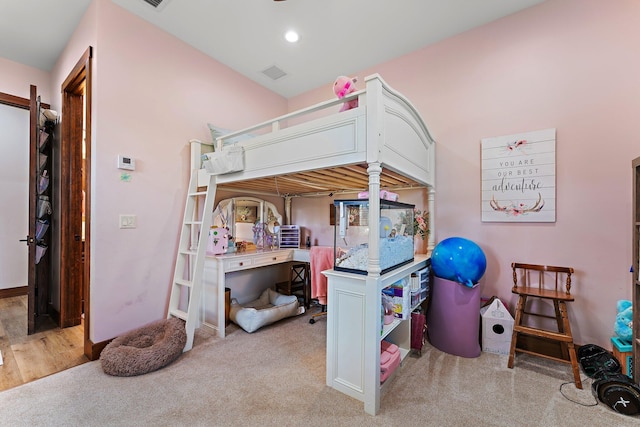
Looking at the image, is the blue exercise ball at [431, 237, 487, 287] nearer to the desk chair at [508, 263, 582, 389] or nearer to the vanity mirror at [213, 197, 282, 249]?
the desk chair at [508, 263, 582, 389]

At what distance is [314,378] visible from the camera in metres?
2.01

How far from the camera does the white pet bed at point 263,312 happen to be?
280 centimetres

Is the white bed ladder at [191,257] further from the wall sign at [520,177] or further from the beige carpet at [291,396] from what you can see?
the wall sign at [520,177]

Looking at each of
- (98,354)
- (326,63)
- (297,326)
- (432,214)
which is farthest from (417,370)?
(326,63)

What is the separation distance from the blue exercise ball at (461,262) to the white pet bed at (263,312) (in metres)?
1.70

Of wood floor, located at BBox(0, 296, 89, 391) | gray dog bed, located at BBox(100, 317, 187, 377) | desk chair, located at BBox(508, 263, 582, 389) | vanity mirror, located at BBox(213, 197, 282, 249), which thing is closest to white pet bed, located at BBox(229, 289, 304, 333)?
gray dog bed, located at BBox(100, 317, 187, 377)

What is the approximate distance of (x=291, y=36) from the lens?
113 inches

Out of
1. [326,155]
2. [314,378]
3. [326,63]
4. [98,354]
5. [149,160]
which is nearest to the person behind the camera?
[326,155]

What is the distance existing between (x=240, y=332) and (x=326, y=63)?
3.31 meters

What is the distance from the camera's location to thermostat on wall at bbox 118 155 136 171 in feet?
7.97

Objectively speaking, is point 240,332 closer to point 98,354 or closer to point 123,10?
point 98,354

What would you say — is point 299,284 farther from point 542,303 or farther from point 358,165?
point 542,303

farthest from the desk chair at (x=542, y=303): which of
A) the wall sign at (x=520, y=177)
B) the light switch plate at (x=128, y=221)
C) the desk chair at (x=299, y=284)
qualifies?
the light switch plate at (x=128, y=221)

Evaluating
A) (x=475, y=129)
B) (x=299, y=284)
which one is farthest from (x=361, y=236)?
(x=299, y=284)
